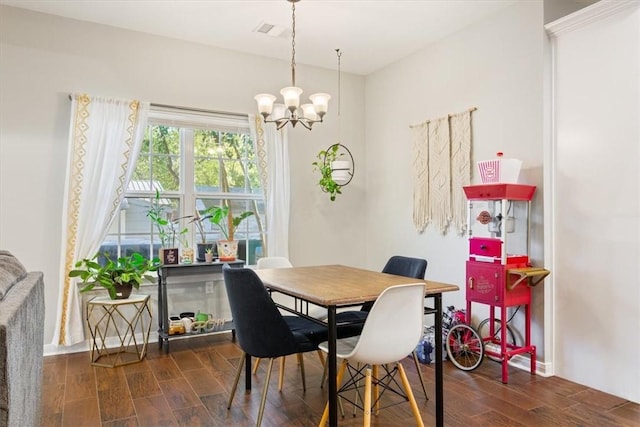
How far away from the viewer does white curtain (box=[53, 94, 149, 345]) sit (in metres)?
3.64

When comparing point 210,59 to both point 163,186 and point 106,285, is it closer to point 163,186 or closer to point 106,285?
point 163,186

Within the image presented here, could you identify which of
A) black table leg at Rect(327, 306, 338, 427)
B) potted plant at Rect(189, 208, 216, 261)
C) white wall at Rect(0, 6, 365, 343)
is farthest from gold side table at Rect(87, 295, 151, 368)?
black table leg at Rect(327, 306, 338, 427)

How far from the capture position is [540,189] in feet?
10.6

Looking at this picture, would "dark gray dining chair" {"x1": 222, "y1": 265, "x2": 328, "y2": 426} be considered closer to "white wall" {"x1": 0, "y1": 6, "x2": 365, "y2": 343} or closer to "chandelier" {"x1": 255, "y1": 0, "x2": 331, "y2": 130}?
"chandelier" {"x1": 255, "y1": 0, "x2": 331, "y2": 130}

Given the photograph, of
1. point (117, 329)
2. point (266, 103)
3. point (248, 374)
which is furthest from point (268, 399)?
point (266, 103)

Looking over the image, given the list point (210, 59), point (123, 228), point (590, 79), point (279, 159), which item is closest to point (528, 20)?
point (590, 79)

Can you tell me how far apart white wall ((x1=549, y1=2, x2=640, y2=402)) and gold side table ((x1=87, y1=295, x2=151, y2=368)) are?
10.9ft

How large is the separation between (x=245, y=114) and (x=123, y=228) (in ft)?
5.36

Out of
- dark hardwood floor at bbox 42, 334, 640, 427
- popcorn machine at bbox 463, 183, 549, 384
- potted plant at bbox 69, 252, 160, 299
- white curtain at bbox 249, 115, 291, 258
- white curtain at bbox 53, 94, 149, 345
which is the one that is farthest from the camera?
white curtain at bbox 249, 115, 291, 258

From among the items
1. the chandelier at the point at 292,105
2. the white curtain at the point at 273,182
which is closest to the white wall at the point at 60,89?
the white curtain at the point at 273,182

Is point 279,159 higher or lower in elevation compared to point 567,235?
higher

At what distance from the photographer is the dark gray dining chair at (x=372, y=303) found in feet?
8.99

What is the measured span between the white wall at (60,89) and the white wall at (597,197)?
255 cm

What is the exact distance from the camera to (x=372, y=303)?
2850 mm
